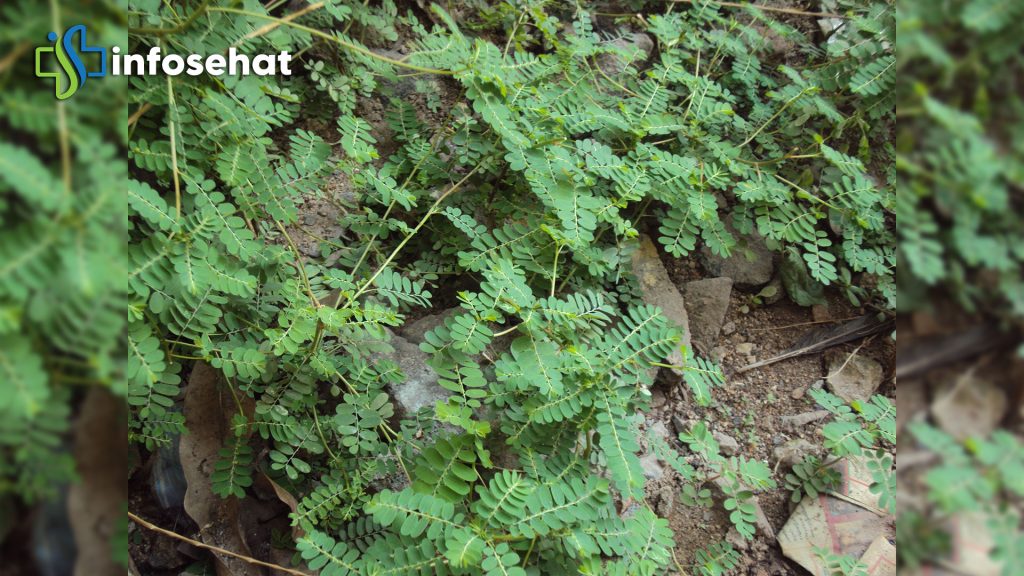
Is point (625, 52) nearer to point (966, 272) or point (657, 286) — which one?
point (657, 286)

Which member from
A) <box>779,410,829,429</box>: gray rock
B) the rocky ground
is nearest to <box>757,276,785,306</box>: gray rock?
the rocky ground

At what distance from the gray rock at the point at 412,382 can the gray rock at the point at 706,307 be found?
96cm

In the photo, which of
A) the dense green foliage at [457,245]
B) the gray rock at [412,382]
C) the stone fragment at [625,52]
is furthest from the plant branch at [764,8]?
the gray rock at [412,382]

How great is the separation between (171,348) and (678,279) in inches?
65.2

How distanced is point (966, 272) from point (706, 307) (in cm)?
183

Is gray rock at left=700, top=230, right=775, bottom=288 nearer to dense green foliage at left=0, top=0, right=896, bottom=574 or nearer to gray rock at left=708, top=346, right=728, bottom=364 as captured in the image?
dense green foliage at left=0, top=0, right=896, bottom=574

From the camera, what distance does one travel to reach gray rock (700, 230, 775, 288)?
2.64 metres

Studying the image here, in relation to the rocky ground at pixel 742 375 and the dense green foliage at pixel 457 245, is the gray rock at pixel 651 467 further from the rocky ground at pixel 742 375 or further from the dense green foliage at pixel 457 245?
the dense green foliage at pixel 457 245

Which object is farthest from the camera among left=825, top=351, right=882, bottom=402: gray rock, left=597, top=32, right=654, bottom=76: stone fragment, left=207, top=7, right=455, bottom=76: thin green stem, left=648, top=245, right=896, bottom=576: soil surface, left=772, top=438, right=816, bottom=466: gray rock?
left=597, top=32, right=654, bottom=76: stone fragment

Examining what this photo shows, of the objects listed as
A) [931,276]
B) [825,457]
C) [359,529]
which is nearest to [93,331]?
A: [931,276]

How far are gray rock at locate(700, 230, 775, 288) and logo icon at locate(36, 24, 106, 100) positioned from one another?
221 centimetres

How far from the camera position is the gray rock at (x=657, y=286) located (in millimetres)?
2471

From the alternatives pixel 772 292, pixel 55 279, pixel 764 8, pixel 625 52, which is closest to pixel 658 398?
pixel 772 292

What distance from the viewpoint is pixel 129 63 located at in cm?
161
